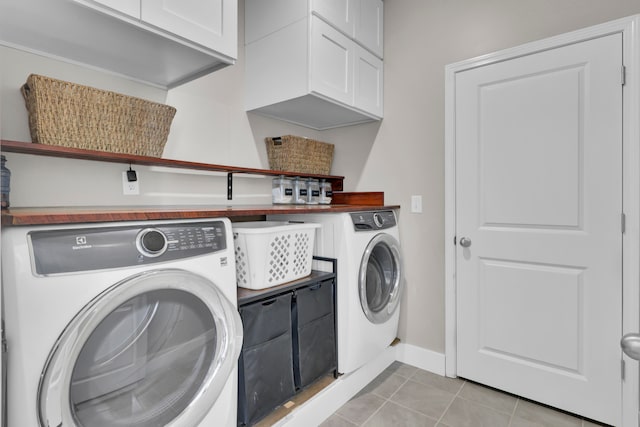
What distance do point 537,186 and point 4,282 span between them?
2248 mm

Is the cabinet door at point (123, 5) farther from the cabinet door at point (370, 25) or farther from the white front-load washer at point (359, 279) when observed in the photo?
the cabinet door at point (370, 25)

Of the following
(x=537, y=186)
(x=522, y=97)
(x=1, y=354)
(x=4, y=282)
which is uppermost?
(x=522, y=97)

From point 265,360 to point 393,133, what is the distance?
5.75 feet

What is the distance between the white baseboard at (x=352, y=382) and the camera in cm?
161

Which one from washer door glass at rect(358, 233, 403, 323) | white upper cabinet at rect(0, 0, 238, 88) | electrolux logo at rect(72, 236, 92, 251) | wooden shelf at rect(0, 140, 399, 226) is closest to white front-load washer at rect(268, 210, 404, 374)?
washer door glass at rect(358, 233, 403, 323)

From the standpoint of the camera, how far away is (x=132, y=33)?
1.32m

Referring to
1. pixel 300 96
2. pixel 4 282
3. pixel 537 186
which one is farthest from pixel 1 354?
pixel 537 186

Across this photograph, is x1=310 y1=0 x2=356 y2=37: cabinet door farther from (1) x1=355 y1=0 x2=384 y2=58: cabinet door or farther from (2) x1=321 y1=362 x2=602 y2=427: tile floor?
(2) x1=321 y1=362 x2=602 y2=427: tile floor

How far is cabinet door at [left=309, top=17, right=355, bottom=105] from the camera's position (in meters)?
1.95

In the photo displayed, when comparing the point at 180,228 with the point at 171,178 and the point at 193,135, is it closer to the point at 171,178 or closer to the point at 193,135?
the point at 171,178

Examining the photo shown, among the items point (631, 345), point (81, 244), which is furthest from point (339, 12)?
point (631, 345)

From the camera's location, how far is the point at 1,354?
780mm

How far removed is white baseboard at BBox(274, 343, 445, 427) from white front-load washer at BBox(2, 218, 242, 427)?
0.50m

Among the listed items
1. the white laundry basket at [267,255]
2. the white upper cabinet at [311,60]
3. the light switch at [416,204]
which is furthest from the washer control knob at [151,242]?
the light switch at [416,204]
